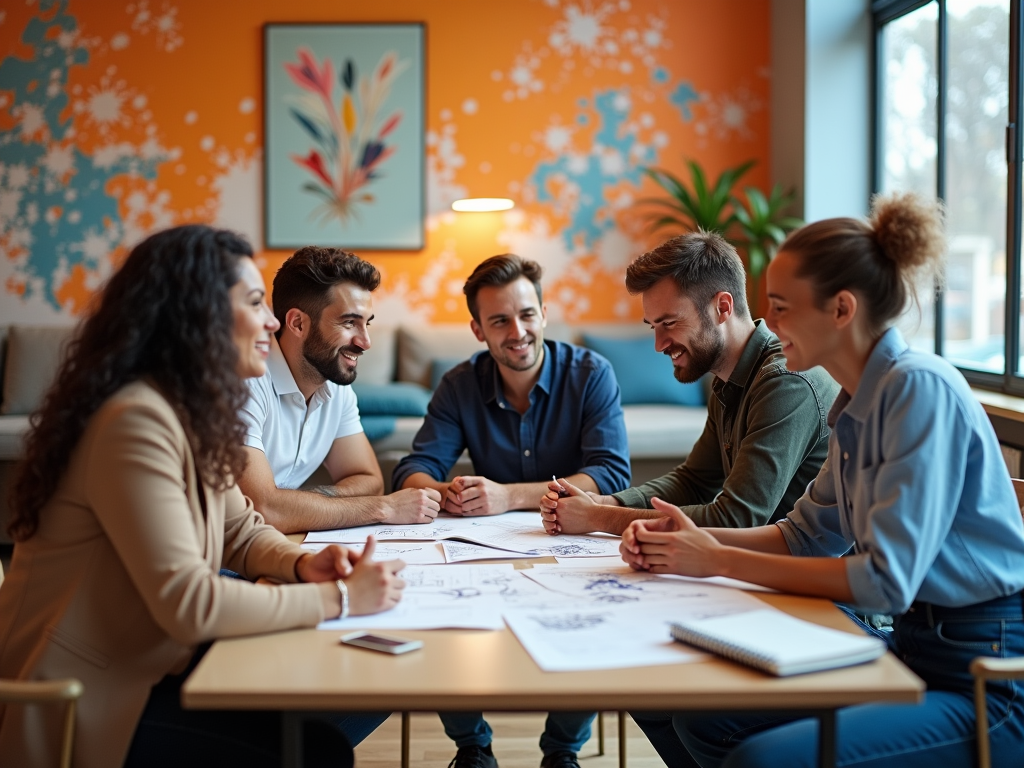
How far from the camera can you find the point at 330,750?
1.55 m

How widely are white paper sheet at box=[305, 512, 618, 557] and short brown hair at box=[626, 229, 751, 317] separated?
1.87 feet

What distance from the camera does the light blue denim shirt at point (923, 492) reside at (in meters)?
1.37

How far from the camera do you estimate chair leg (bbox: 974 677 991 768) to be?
1.27m

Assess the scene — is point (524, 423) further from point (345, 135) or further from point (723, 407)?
point (345, 135)

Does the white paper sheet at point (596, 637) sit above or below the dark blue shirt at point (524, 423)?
below

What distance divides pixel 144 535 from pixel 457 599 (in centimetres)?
46

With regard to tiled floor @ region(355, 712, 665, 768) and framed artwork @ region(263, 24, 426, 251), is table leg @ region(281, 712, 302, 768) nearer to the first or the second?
tiled floor @ region(355, 712, 665, 768)

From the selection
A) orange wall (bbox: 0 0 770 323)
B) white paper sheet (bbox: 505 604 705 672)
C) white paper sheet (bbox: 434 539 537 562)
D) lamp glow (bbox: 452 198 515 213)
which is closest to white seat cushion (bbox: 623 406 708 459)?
orange wall (bbox: 0 0 770 323)

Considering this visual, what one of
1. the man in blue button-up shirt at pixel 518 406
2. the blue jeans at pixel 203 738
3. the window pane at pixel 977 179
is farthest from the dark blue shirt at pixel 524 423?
the window pane at pixel 977 179

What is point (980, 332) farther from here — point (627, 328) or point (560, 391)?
point (560, 391)

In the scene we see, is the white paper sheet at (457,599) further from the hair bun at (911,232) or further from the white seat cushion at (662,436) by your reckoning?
the white seat cushion at (662,436)

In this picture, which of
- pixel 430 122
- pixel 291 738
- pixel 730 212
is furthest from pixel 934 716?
pixel 430 122

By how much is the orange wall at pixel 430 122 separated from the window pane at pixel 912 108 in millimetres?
808

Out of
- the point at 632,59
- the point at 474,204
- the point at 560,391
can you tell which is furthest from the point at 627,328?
the point at 560,391
